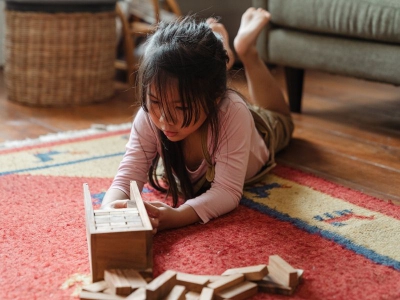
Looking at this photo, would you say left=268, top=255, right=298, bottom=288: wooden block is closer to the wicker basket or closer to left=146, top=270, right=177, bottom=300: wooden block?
left=146, top=270, right=177, bottom=300: wooden block

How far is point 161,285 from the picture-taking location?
2.54ft

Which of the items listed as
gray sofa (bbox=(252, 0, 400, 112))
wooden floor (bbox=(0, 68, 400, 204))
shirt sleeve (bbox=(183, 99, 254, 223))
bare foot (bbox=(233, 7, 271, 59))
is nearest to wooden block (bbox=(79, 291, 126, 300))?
shirt sleeve (bbox=(183, 99, 254, 223))

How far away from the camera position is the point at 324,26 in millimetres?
1714

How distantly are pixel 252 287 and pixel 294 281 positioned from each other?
0.06 meters

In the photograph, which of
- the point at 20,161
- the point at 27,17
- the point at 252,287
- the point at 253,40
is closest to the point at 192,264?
the point at 252,287

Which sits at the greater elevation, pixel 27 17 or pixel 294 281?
pixel 27 17

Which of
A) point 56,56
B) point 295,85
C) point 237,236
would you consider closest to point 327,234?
point 237,236

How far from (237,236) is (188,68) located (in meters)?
0.30

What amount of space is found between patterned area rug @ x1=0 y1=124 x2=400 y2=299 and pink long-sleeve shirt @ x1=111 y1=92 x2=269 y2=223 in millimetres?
35

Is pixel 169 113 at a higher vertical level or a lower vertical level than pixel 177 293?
higher

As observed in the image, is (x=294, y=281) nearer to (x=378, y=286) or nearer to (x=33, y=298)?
(x=378, y=286)

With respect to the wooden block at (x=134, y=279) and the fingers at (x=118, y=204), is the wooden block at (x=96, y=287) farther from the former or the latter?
the fingers at (x=118, y=204)

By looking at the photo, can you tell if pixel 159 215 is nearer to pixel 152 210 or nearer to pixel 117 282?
pixel 152 210

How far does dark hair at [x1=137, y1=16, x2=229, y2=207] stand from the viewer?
1.02 meters
